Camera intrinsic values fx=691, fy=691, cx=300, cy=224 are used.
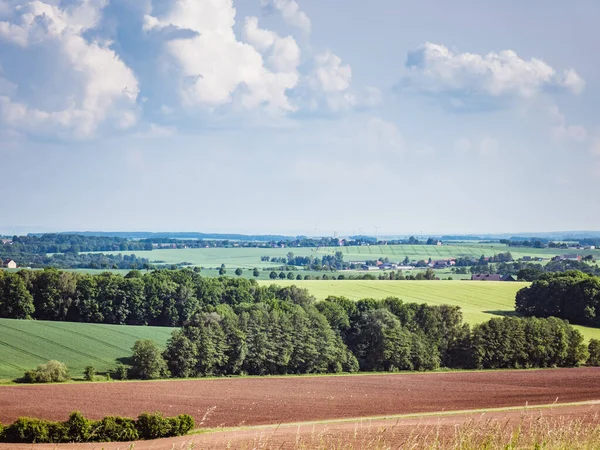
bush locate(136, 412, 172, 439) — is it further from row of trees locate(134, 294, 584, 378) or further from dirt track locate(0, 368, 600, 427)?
row of trees locate(134, 294, 584, 378)

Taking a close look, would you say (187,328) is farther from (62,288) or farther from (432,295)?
(432,295)

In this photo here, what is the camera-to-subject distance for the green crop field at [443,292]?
347 ft

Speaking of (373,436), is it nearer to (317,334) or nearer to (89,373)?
(89,373)

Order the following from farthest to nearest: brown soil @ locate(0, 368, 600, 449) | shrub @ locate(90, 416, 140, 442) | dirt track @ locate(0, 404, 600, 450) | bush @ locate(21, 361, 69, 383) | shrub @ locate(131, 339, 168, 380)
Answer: shrub @ locate(131, 339, 168, 380) < bush @ locate(21, 361, 69, 383) < brown soil @ locate(0, 368, 600, 449) < shrub @ locate(90, 416, 140, 442) < dirt track @ locate(0, 404, 600, 450)

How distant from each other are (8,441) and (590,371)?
59.6m

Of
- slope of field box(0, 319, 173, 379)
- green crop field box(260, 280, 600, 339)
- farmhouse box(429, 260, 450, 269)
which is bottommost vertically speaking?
slope of field box(0, 319, 173, 379)

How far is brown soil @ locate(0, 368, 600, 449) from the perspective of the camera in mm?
48938

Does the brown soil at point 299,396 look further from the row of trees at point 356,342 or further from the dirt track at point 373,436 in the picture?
the dirt track at point 373,436

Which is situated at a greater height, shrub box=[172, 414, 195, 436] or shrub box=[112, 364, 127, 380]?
shrub box=[172, 414, 195, 436]

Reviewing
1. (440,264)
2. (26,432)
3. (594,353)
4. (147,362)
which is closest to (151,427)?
(26,432)

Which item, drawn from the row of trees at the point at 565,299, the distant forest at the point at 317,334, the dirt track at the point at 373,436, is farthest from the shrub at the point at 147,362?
the row of trees at the point at 565,299

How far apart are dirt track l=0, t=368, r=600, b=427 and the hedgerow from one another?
232 inches

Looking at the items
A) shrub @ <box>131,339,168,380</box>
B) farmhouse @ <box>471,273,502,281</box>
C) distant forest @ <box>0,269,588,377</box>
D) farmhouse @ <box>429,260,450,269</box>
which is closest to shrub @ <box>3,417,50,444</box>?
shrub @ <box>131,339,168,380</box>

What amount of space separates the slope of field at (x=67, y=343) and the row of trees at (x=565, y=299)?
54243 mm
